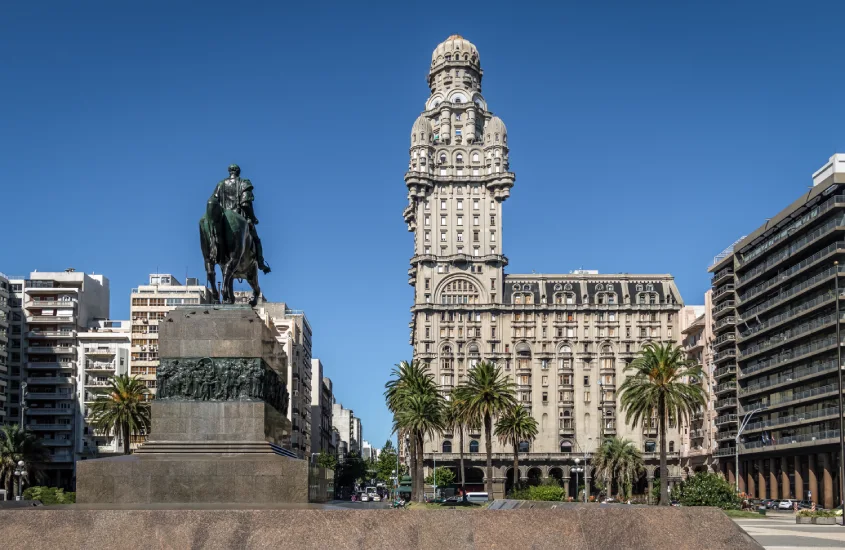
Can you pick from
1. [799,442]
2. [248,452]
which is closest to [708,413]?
[799,442]

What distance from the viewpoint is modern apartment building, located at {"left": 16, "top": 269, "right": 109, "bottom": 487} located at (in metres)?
124

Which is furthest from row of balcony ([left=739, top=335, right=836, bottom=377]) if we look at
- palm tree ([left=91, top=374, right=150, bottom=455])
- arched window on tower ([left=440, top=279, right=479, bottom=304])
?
palm tree ([left=91, top=374, right=150, bottom=455])

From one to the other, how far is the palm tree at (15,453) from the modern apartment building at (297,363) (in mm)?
33698

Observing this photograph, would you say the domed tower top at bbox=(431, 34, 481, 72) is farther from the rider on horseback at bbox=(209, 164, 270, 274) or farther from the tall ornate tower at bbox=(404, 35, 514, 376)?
the rider on horseback at bbox=(209, 164, 270, 274)

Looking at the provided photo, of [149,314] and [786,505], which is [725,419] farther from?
[149,314]

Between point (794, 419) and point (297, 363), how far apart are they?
67626 mm

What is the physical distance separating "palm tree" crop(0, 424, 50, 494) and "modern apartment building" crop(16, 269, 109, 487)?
21.5 metres

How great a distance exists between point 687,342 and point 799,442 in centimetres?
4786

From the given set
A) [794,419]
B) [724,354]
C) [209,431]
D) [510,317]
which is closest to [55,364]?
[510,317]

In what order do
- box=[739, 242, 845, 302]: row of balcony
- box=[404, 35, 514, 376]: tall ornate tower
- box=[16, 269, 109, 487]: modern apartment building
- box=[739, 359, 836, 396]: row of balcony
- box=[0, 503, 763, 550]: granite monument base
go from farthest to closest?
box=[404, 35, 514, 376]: tall ornate tower < box=[16, 269, 109, 487]: modern apartment building < box=[739, 242, 845, 302]: row of balcony < box=[739, 359, 836, 396]: row of balcony < box=[0, 503, 763, 550]: granite monument base

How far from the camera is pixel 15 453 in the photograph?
313 feet

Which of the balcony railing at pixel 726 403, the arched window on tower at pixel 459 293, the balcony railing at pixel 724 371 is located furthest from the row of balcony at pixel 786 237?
the arched window on tower at pixel 459 293

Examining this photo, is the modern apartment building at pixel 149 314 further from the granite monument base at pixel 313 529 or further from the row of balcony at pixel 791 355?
the granite monument base at pixel 313 529

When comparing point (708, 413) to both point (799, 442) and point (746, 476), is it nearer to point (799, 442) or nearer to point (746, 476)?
point (746, 476)
